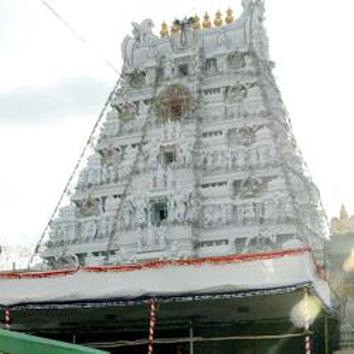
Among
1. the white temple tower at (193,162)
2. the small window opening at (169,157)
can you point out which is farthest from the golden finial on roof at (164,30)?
the small window opening at (169,157)

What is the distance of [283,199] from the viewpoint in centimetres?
3841

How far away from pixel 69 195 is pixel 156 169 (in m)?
6.36

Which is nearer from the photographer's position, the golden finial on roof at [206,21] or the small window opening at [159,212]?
the small window opening at [159,212]

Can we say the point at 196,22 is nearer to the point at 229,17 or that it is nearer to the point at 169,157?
the point at 229,17

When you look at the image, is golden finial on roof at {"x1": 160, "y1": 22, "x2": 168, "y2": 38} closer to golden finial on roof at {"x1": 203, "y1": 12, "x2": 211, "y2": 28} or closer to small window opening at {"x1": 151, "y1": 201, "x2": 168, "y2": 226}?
golden finial on roof at {"x1": 203, "y1": 12, "x2": 211, "y2": 28}

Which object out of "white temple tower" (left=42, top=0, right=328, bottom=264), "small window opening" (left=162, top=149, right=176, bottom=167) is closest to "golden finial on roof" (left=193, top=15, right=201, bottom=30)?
"white temple tower" (left=42, top=0, right=328, bottom=264)

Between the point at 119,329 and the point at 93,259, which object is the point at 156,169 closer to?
the point at 93,259

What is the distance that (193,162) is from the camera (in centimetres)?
4169

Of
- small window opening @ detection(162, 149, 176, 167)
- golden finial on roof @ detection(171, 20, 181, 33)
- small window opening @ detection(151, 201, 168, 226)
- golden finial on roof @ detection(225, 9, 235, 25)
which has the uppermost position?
golden finial on roof @ detection(225, 9, 235, 25)

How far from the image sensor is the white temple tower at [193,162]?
128 ft

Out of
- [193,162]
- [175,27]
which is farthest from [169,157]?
[175,27]

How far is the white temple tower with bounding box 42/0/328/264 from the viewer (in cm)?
3897

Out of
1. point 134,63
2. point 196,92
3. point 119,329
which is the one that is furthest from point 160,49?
point 119,329

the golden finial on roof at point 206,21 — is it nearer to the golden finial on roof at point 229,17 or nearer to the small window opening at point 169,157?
the golden finial on roof at point 229,17
